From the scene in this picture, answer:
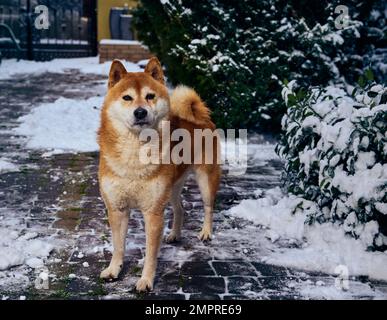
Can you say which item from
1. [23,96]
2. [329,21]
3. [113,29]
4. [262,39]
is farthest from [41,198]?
[113,29]

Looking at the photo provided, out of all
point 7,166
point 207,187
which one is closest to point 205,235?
point 207,187

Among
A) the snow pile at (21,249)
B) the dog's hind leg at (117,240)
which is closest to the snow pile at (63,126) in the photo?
the snow pile at (21,249)

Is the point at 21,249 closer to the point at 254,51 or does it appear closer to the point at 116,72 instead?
the point at 116,72

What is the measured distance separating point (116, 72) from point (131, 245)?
1585mm

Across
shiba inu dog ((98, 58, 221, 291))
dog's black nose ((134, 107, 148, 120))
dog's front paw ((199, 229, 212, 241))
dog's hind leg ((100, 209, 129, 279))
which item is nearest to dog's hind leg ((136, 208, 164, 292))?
shiba inu dog ((98, 58, 221, 291))

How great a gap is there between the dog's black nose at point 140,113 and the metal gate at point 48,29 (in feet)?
45.1

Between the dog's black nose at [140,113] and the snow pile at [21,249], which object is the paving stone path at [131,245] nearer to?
the snow pile at [21,249]

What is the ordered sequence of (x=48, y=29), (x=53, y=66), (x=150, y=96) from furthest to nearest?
(x=48, y=29), (x=53, y=66), (x=150, y=96)

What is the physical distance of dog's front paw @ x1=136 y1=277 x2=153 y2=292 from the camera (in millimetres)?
4145

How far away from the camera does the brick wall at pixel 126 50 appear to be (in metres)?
16.0

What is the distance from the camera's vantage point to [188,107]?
4992 millimetres

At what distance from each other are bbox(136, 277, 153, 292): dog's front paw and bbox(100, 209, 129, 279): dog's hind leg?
0.85 ft

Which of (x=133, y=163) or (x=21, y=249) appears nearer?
(x=133, y=163)
